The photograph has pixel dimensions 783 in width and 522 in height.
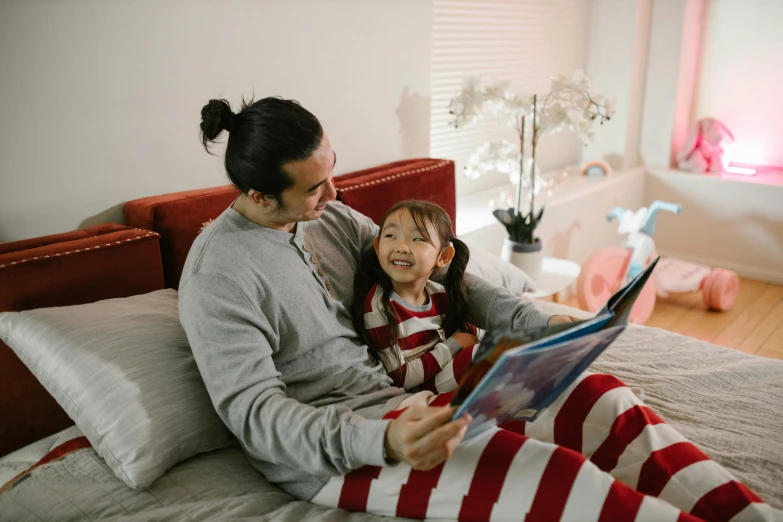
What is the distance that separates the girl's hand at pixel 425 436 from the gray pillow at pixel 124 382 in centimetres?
40

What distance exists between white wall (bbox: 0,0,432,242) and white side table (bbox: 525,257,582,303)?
836mm

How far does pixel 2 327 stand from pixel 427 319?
0.83 metres

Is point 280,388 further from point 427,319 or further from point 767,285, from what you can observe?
point 767,285

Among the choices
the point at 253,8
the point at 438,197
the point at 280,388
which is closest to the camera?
the point at 280,388

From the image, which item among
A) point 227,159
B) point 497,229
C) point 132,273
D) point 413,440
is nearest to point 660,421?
point 413,440

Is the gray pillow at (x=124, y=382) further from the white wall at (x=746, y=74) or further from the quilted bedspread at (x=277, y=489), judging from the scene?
the white wall at (x=746, y=74)

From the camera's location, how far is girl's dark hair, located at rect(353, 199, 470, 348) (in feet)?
4.75

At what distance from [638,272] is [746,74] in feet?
4.72

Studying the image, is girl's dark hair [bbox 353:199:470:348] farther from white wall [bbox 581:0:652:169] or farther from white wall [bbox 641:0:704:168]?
white wall [bbox 641:0:704:168]

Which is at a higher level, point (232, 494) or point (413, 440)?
point (413, 440)

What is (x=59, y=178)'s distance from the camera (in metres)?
1.51

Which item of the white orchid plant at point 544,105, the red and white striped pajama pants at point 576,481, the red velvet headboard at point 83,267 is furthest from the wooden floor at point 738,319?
the red velvet headboard at point 83,267

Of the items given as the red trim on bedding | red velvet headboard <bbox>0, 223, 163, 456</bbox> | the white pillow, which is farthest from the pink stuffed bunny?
the red trim on bedding

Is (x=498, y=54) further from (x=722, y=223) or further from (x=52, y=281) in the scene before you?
(x=52, y=281)
